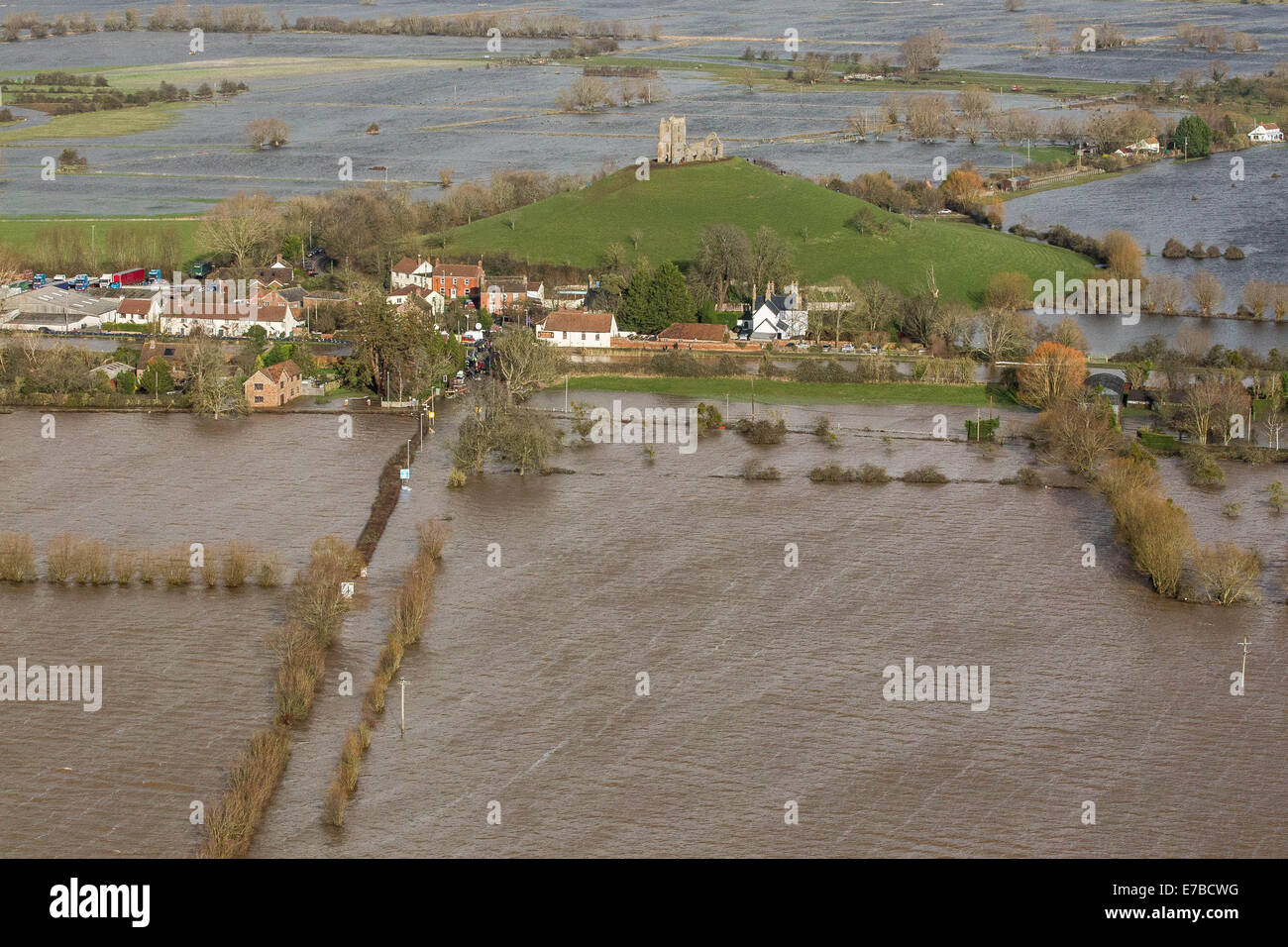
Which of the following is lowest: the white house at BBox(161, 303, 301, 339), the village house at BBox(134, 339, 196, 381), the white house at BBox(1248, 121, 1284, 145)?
the village house at BBox(134, 339, 196, 381)

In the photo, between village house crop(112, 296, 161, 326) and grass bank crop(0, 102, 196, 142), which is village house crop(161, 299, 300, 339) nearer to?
village house crop(112, 296, 161, 326)

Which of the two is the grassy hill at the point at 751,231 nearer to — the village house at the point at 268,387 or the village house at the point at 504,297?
the village house at the point at 504,297

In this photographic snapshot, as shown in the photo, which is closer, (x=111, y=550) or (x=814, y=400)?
(x=111, y=550)

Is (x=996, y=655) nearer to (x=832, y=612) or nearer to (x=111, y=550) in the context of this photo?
(x=832, y=612)

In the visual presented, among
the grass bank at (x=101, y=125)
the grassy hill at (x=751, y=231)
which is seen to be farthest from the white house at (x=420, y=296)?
the grass bank at (x=101, y=125)

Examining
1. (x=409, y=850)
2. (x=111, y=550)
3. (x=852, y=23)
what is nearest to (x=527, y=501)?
(x=111, y=550)

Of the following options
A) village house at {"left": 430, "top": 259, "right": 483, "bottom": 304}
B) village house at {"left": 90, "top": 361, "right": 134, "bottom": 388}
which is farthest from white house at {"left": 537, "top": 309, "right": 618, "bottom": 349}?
village house at {"left": 90, "top": 361, "right": 134, "bottom": 388}
